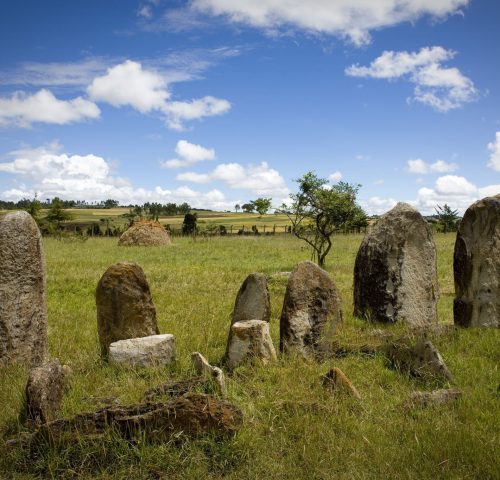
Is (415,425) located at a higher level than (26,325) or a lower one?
lower

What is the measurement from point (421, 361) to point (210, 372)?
10.9 ft

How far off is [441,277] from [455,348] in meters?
13.5

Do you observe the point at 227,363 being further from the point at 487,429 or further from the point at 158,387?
the point at 487,429

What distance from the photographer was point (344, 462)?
18.9 ft

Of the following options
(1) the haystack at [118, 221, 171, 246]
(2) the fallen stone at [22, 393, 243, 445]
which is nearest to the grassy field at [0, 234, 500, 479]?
(2) the fallen stone at [22, 393, 243, 445]

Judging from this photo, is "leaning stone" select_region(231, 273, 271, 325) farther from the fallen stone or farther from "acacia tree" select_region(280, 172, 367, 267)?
"acacia tree" select_region(280, 172, 367, 267)

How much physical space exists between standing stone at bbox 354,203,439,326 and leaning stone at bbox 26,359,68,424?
7431 millimetres

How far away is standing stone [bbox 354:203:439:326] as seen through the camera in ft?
39.1

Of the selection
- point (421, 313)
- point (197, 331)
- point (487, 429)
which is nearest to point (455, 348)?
point (421, 313)

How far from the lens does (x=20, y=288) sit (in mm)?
8891

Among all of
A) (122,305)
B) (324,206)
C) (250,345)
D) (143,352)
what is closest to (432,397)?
(250,345)

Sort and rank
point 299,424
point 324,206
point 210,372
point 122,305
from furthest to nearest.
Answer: point 324,206
point 122,305
point 210,372
point 299,424

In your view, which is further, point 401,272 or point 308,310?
point 401,272

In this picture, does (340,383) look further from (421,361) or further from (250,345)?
(250,345)
